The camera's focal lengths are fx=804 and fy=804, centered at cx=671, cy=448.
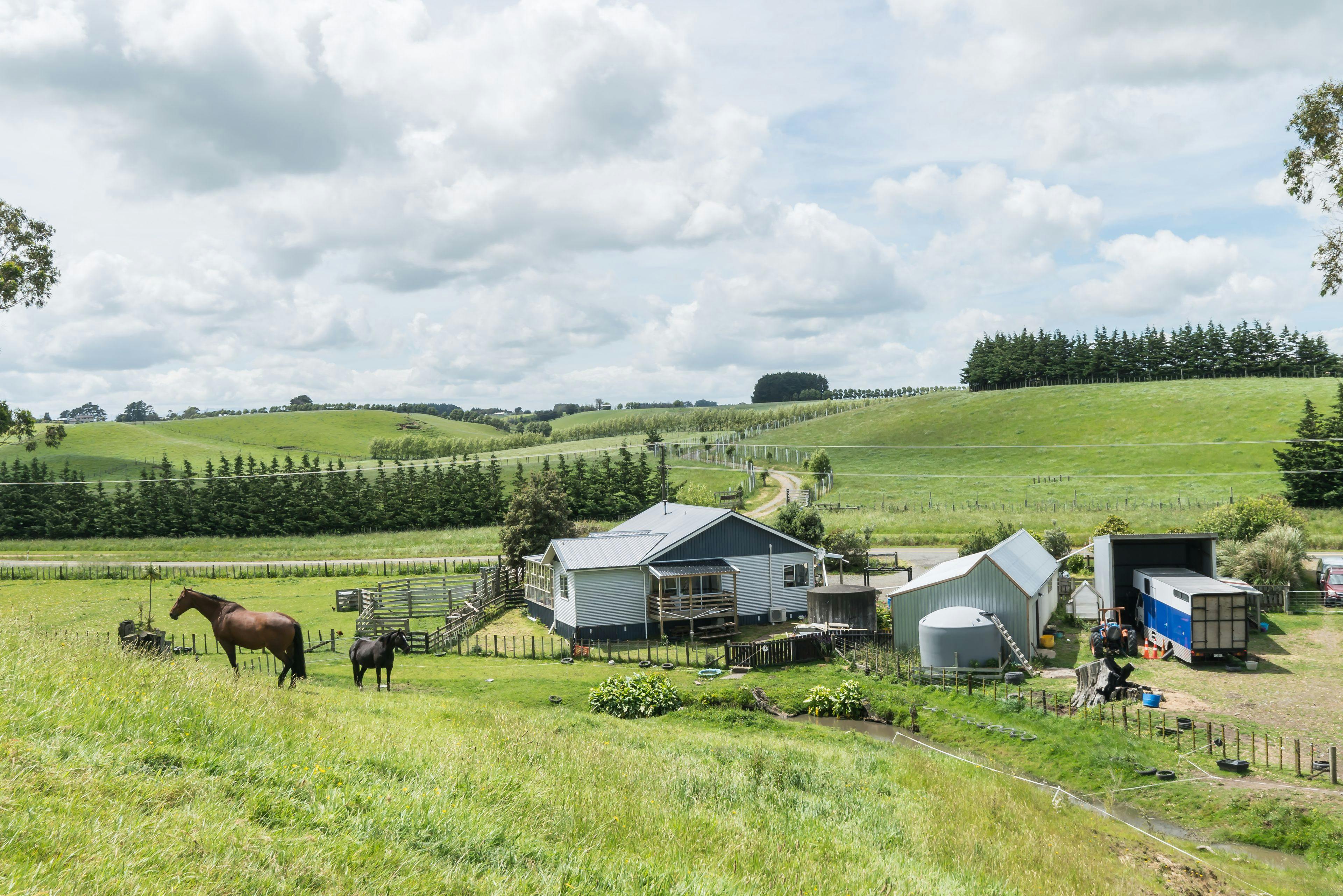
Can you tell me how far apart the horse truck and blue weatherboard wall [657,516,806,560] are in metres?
15.2

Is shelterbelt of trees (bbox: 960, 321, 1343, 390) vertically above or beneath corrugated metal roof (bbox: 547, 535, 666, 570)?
above

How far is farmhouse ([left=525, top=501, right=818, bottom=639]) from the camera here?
3481cm

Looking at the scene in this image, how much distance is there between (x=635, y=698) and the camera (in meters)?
22.4

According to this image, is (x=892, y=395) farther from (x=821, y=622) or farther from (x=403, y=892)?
(x=403, y=892)

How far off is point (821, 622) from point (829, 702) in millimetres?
9044

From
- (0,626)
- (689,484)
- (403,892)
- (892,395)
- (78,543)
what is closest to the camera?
(403,892)

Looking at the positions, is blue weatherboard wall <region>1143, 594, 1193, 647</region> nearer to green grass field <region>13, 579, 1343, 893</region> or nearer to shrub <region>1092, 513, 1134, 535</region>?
green grass field <region>13, 579, 1343, 893</region>

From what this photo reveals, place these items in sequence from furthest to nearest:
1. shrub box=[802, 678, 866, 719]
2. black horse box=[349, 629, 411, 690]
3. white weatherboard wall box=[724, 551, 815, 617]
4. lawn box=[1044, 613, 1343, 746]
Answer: white weatherboard wall box=[724, 551, 815, 617] < shrub box=[802, 678, 866, 719] < black horse box=[349, 629, 411, 690] < lawn box=[1044, 613, 1343, 746]

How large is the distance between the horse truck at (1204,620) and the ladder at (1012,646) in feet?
16.3

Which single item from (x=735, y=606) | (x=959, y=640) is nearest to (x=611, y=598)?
(x=735, y=606)

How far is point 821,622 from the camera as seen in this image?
3222 cm

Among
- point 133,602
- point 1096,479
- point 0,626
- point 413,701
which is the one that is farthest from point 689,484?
point 0,626

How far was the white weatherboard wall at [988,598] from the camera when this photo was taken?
2834 centimetres

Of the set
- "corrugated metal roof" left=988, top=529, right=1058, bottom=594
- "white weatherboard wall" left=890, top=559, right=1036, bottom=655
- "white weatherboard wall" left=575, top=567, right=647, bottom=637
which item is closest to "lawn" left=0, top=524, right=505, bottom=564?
"white weatherboard wall" left=575, top=567, right=647, bottom=637
